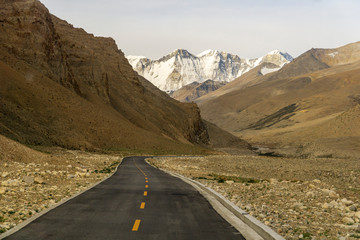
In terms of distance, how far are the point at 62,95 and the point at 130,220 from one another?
76025 mm

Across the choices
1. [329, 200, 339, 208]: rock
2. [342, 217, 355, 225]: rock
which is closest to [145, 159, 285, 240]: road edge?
[342, 217, 355, 225]: rock

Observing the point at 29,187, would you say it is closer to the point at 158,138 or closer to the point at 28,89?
the point at 28,89

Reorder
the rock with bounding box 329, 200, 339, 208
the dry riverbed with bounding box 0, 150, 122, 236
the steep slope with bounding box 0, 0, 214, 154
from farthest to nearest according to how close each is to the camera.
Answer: the steep slope with bounding box 0, 0, 214, 154
the rock with bounding box 329, 200, 339, 208
the dry riverbed with bounding box 0, 150, 122, 236

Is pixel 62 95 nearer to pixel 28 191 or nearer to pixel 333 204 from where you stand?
pixel 28 191

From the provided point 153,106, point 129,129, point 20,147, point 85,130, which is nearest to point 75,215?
point 20,147

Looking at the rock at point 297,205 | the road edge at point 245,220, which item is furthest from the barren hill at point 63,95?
the rock at point 297,205

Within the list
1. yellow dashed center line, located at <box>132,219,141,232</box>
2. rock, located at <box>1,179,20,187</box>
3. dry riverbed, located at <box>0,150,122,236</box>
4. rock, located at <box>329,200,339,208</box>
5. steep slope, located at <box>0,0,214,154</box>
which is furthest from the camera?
steep slope, located at <box>0,0,214,154</box>

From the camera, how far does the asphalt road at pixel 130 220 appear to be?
36.2ft

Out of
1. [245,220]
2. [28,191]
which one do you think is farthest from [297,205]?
[28,191]

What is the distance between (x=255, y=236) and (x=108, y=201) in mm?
7512

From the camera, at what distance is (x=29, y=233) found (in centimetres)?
1080

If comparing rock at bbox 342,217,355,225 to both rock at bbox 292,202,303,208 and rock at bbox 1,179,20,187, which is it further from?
rock at bbox 1,179,20,187

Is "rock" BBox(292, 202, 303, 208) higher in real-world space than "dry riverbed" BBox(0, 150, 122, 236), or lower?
lower

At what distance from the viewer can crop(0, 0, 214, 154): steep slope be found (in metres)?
70.7
